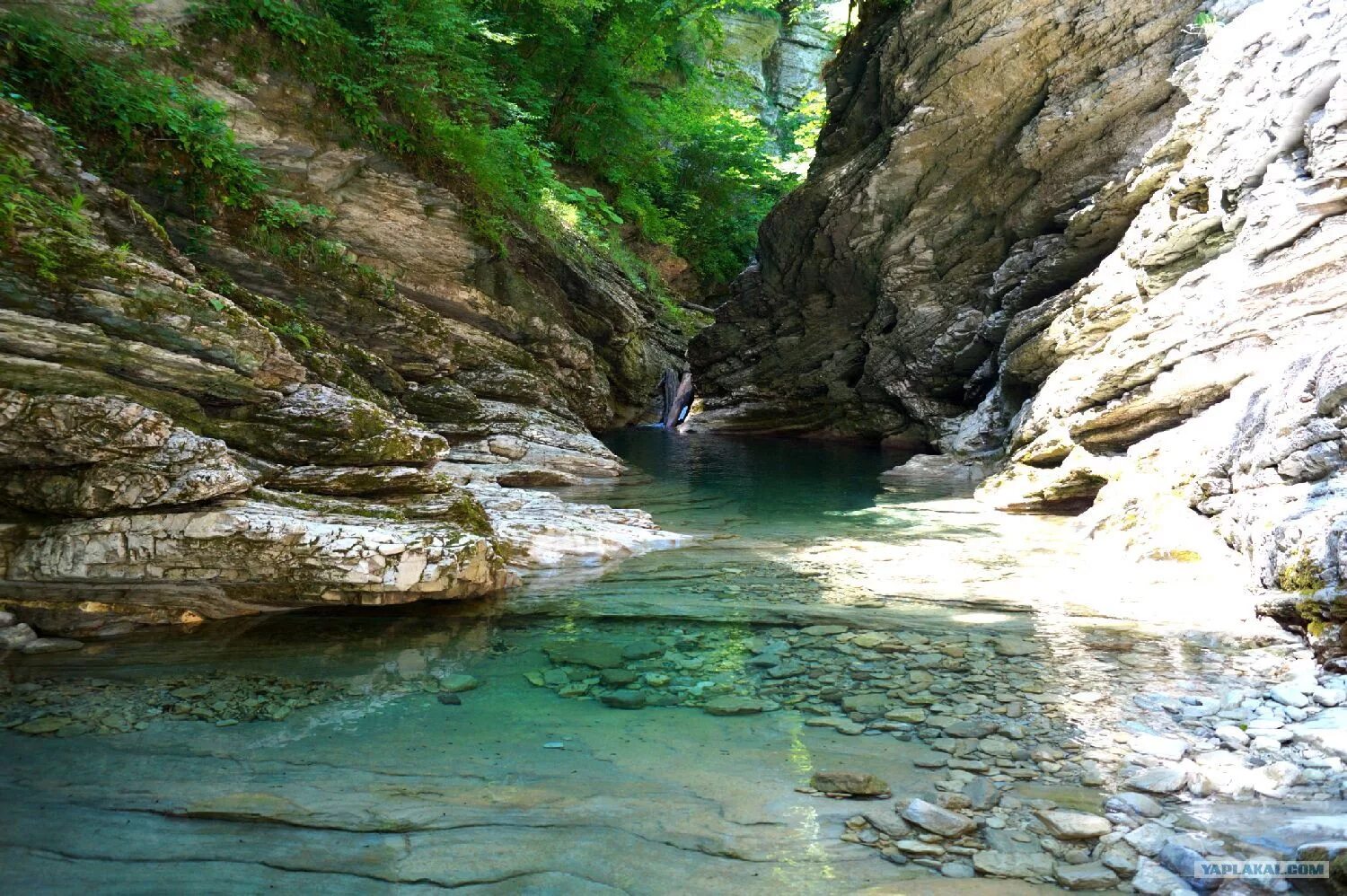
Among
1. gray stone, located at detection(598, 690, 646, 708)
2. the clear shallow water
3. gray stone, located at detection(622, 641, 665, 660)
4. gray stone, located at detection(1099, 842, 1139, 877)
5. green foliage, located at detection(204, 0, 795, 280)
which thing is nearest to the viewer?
gray stone, located at detection(1099, 842, 1139, 877)

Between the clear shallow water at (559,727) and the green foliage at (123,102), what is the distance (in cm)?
620

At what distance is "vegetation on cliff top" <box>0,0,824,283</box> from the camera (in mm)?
8883

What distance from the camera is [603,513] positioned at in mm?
A: 9266

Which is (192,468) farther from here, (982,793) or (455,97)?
(455,97)

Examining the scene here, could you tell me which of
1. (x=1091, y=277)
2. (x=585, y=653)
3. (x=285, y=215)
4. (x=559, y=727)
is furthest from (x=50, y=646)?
(x=1091, y=277)

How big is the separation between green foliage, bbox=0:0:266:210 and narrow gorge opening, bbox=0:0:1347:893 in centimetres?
5

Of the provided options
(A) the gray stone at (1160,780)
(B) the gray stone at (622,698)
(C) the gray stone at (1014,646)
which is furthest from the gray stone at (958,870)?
(C) the gray stone at (1014,646)

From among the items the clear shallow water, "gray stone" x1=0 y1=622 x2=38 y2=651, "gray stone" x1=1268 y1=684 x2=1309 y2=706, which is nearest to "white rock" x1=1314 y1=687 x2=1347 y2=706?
"gray stone" x1=1268 y1=684 x2=1309 y2=706

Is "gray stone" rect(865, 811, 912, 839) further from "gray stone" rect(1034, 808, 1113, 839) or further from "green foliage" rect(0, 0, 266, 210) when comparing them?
"green foliage" rect(0, 0, 266, 210)

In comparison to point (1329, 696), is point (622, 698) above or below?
below

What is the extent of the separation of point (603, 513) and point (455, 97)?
9142 millimetres

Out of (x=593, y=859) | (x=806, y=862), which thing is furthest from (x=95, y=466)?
(x=806, y=862)

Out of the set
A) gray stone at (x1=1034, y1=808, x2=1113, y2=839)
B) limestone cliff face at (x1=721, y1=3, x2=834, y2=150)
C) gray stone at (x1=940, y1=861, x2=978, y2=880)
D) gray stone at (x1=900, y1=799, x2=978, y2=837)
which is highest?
limestone cliff face at (x1=721, y1=3, x2=834, y2=150)

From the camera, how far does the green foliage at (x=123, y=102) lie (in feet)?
26.7
